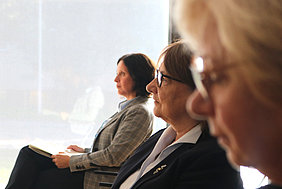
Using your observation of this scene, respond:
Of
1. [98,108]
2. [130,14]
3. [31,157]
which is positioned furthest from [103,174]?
[130,14]

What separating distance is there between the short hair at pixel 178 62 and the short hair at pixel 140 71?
1.12 m

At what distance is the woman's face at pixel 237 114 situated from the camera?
0.68 m

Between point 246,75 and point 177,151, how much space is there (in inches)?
51.3

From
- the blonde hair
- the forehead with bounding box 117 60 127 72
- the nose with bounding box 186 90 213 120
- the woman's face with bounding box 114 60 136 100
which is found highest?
the blonde hair

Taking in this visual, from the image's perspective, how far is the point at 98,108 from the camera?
3.97 m

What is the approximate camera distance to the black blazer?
1709 millimetres

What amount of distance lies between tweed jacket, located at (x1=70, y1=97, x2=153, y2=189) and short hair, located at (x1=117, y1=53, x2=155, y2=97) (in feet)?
0.53

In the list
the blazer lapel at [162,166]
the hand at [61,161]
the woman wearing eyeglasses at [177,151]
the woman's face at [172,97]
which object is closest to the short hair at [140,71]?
the hand at [61,161]

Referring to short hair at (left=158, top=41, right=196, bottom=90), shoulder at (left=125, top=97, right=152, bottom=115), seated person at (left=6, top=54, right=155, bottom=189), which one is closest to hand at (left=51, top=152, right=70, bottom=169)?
seated person at (left=6, top=54, right=155, bottom=189)

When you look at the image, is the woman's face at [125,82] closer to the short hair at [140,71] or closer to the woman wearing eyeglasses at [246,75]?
the short hair at [140,71]

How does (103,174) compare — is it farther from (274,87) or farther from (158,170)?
(274,87)

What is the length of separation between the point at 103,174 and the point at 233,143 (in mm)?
2332

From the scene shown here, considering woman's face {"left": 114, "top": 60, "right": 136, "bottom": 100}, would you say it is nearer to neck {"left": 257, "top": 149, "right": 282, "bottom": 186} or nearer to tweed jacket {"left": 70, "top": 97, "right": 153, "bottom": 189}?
tweed jacket {"left": 70, "top": 97, "right": 153, "bottom": 189}

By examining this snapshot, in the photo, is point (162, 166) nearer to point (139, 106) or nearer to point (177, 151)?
point (177, 151)
